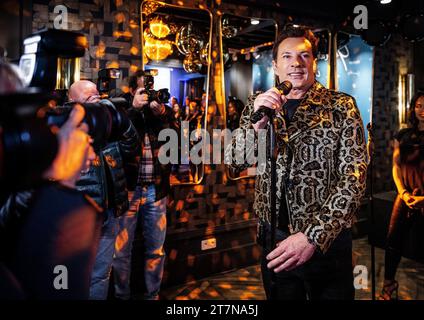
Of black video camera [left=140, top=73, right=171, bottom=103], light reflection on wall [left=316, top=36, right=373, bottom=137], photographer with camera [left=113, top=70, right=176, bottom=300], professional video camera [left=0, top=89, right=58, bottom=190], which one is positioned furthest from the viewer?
light reflection on wall [left=316, top=36, right=373, bottom=137]

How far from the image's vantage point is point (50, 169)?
83cm

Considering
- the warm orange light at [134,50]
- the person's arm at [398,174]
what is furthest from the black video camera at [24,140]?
the person's arm at [398,174]

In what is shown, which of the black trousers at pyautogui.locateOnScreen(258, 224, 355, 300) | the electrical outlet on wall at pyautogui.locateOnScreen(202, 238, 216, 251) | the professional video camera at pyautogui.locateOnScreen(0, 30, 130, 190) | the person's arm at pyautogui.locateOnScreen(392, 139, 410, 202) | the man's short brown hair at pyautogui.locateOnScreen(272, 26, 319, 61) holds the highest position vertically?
the man's short brown hair at pyautogui.locateOnScreen(272, 26, 319, 61)

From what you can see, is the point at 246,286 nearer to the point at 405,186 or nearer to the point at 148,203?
the point at 148,203

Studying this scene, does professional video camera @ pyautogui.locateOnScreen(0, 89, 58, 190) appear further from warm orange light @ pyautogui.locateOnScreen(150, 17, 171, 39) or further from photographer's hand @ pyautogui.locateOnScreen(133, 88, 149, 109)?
warm orange light @ pyautogui.locateOnScreen(150, 17, 171, 39)

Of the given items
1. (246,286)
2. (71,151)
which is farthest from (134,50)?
(71,151)

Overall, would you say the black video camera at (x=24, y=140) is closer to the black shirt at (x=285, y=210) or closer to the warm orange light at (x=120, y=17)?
the black shirt at (x=285, y=210)

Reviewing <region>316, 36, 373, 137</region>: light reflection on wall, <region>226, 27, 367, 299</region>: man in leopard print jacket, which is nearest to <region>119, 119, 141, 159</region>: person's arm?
<region>226, 27, 367, 299</region>: man in leopard print jacket

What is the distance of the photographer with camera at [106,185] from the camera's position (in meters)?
2.55

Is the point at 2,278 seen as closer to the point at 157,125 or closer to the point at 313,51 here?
the point at 313,51

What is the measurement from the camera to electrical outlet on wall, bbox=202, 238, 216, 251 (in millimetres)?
3867

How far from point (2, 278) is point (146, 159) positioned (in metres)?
2.27

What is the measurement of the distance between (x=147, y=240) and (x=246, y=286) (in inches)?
44.8
